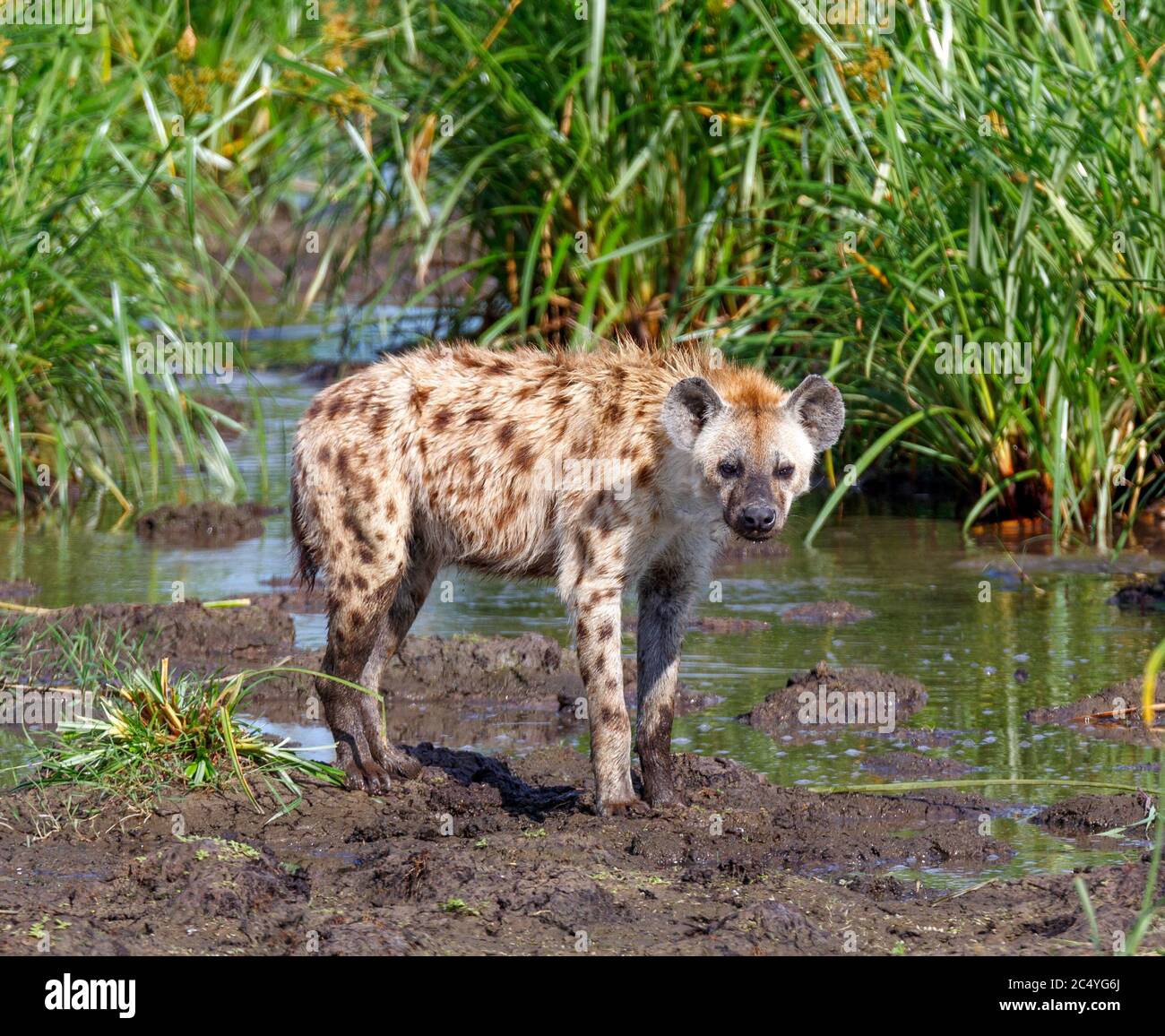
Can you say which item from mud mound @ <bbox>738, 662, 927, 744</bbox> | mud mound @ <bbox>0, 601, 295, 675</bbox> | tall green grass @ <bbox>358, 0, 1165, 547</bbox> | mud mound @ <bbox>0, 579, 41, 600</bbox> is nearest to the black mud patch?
mud mound @ <bbox>738, 662, 927, 744</bbox>

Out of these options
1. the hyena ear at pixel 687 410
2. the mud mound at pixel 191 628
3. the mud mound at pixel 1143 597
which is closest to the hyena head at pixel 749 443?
the hyena ear at pixel 687 410

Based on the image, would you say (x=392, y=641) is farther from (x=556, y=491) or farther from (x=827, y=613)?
(x=827, y=613)

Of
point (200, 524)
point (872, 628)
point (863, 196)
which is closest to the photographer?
point (872, 628)

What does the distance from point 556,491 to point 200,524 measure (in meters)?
4.03

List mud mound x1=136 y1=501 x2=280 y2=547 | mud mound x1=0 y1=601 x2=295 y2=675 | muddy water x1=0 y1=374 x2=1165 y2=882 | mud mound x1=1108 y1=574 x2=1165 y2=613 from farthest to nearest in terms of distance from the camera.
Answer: mud mound x1=136 y1=501 x2=280 y2=547 → mud mound x1=1108 y1=574 x2=1165 y2=613 → mud mound x1=0 y1=601 x2=295 y2=675 → muddy water x1=0 y1=374 x2=1165 y2=882

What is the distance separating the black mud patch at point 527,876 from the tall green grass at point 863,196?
3.09 metres

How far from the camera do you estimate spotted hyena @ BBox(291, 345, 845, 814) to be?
17.2 ft

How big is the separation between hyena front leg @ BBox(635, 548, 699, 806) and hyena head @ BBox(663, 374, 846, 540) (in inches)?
14.0

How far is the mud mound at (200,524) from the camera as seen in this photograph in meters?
8.97

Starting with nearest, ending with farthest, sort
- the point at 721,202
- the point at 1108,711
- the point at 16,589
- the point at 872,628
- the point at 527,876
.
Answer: the point at 527,876 → the point at 1108,711 → the point at 872,628 → the point at 16,589 → the point at 721,202

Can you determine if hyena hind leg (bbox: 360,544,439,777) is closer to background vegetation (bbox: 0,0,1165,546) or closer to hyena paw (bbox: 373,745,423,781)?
hyena paw (bbox: 373,745,423,781)

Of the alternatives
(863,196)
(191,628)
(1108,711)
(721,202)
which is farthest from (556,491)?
(721,202)

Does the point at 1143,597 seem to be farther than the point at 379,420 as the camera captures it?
Yes

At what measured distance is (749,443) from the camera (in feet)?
16.8
